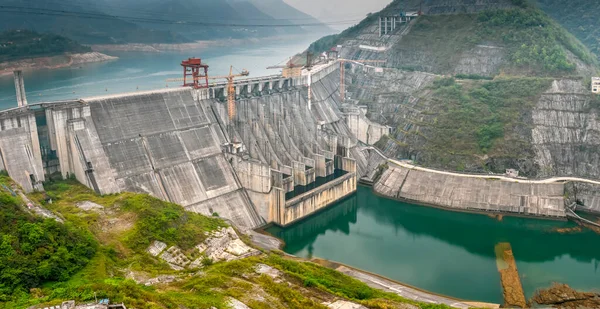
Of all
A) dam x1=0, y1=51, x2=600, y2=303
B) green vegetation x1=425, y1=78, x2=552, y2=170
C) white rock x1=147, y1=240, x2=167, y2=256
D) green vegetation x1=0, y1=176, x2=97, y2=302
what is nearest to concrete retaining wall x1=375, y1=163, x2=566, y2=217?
dam x1=0, y1=51, x2=600, y2=303

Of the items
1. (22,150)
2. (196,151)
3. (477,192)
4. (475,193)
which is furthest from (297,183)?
(22,150)

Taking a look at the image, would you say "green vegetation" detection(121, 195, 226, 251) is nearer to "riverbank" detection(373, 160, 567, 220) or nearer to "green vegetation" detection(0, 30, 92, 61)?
"riverbank" detection(373, 160, 567, 220)

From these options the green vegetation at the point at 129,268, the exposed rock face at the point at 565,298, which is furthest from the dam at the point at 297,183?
the green vegetation at the point at 129,268

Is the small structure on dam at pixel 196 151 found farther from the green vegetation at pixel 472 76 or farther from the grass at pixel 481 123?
the green vegetation at pixel 472 76

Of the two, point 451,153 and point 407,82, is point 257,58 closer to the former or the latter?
point 407,82

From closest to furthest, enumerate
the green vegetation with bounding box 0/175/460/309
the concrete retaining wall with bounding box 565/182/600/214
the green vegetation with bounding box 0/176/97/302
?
the green vegetation with bounding box 0/175/460/309, the green vegetation with bounding box 0/176/97/302, the concrete retaining wall with bounding box 565/182/600/214
